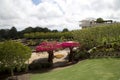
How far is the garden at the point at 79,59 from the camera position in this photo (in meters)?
15.7

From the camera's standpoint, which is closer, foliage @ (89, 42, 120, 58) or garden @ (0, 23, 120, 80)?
garden @ (0, 23, 120, 80)

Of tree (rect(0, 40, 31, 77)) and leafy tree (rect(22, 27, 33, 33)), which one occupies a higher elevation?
leafy tree (rect(22, 27, 33, 33))

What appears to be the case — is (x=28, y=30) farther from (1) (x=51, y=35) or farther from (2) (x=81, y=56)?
(2) (x=81, y=56)

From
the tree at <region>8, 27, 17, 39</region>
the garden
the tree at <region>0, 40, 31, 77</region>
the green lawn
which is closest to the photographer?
the green lawn

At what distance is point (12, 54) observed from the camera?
60.6 feet

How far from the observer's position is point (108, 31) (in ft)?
79.6

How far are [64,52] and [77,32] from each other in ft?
9.55

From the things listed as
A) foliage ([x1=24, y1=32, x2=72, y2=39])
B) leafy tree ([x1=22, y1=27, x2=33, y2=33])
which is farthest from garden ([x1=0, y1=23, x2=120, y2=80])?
leafy tree ([x1=22, y1=27, x2=33, y2=33])

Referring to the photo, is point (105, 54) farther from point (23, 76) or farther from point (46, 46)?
point (23, 76)

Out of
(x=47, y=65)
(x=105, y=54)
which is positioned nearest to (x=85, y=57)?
(x=105, y=54)

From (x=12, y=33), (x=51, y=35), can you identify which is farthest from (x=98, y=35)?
(x=12, y=33)

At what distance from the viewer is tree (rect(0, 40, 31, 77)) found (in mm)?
18547

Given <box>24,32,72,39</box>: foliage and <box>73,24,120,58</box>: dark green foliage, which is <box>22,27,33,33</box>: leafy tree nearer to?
<box>24,32,72,39</box>: foliage

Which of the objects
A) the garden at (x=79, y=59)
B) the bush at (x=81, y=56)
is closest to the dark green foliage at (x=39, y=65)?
the garden at (x=79, y=59)
